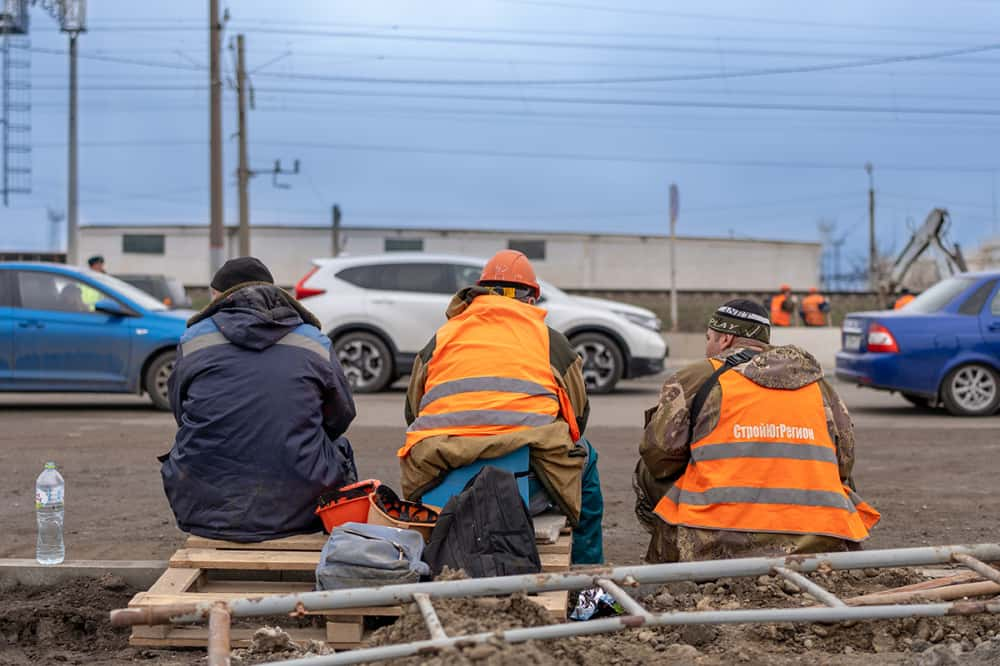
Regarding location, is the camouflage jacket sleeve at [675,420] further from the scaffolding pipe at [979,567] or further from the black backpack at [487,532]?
the scaffolding pipe at [979,567]

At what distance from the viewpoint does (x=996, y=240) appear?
55.4 meters

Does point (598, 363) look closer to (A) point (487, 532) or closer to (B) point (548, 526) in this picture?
(B) point (548, 526)

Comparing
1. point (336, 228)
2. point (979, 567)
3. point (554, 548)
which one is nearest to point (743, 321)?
point (554, 548)

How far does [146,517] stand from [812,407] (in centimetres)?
437

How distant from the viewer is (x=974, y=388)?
13055mm

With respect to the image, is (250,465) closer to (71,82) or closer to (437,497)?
(437,497)

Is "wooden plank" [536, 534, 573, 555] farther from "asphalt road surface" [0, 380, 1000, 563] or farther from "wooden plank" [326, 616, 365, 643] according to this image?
"asphalt road surface" [0, 380, 1000, 563]

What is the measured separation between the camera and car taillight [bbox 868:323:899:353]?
12.8 meters

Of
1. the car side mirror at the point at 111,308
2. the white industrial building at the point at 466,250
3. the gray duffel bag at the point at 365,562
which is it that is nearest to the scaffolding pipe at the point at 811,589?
the gray duffel bag at the point at 365,562

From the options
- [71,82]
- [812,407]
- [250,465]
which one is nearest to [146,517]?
[250,465]

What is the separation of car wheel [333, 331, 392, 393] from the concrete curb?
385 inches

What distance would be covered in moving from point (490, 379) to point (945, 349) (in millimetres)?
9235

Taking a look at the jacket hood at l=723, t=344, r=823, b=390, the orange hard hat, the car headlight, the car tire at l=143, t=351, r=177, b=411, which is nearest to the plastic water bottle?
the orange hard hat

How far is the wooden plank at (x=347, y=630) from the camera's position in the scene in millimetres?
4445
